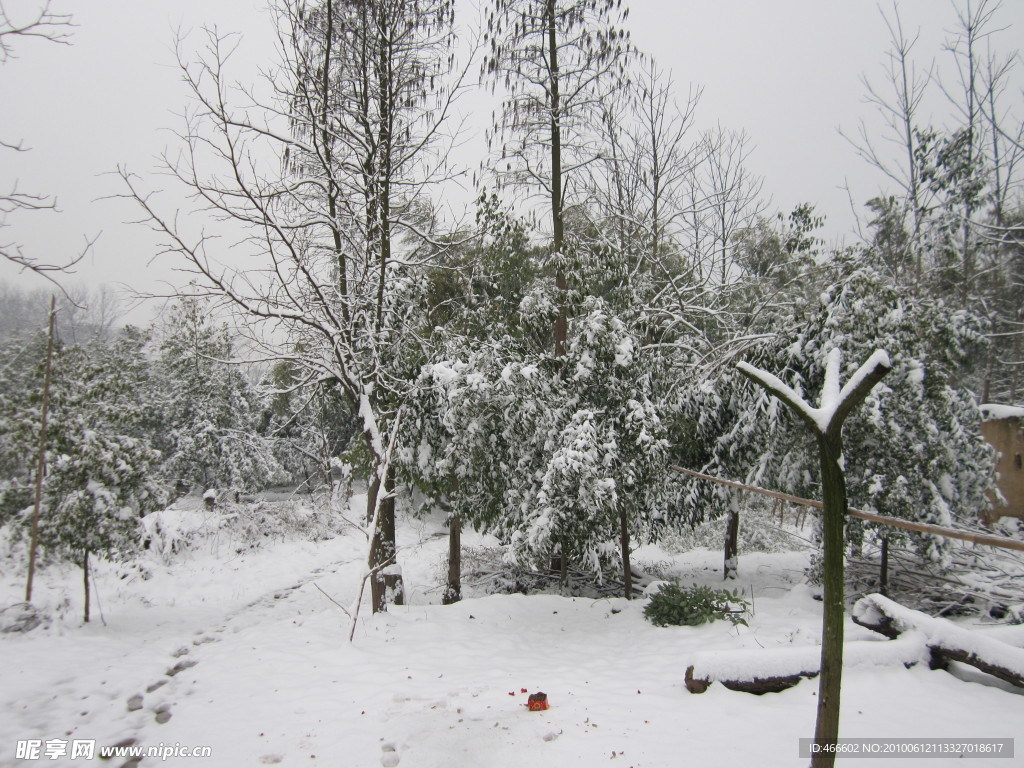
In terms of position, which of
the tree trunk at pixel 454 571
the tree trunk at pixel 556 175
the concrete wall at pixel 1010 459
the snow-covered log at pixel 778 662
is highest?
the tree trunk at pixel 556 175

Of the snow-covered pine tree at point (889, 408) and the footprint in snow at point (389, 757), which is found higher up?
the snow-covered pine tree at point (889, 408)

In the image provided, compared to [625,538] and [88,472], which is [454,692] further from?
[88,472]

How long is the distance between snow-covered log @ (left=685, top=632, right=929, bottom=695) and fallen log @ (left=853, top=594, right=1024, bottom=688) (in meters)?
0.10

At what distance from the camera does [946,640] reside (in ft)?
13.5

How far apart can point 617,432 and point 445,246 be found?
370 cm

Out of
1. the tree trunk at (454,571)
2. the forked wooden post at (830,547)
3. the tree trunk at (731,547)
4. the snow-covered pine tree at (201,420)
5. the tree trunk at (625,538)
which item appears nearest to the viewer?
the forked wooden post at (830,547)

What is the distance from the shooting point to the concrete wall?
1201 centimetres

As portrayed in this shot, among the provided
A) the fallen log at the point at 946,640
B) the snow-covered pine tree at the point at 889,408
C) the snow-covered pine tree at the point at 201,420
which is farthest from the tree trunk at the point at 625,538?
the snow-covered pine tree at the point at 201,420

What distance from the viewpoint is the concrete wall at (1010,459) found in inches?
473

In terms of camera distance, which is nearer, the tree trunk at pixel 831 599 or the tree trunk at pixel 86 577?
the tree trunk at pixel 831 599

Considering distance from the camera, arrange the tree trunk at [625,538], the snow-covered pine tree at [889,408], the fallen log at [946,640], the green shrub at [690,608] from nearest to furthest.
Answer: the fallen log at [946,640] < the green shrub at [690,608] < the snow-covered pine tree at [889,408] < the tree trunk at [625,538]

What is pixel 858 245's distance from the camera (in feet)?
26.0

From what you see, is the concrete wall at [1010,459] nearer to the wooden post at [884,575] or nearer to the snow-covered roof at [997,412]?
the snow-covered roof at [997,412]

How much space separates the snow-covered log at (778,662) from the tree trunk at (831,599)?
220 centimetres
